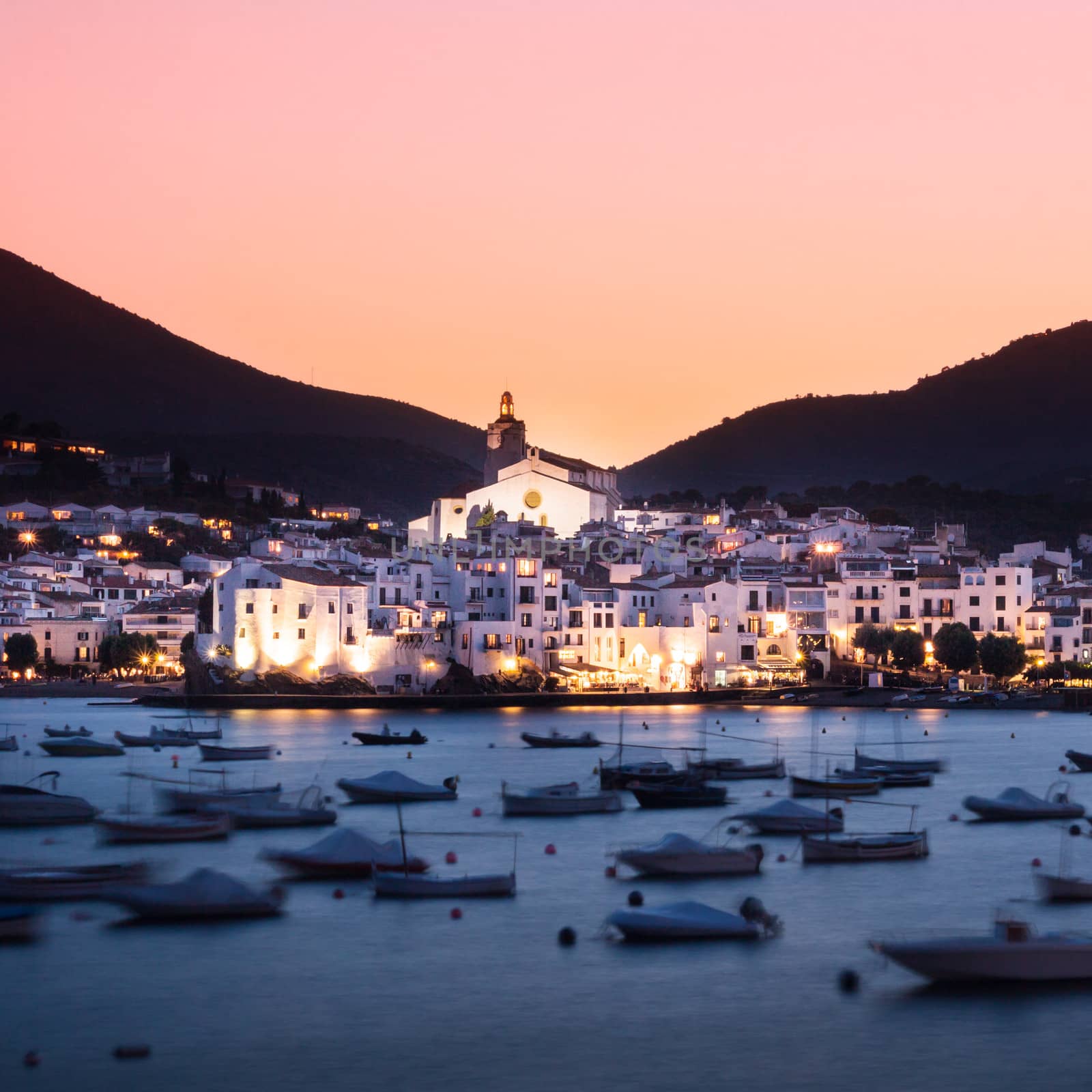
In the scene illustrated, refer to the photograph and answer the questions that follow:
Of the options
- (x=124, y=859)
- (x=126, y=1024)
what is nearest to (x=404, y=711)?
(x=124, y=859)

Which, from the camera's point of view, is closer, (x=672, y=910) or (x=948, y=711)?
(x=672, y=910)

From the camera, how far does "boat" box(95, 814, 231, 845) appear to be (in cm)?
2364

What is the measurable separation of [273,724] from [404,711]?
19.2 feet

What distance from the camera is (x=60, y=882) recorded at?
19156 millimetres

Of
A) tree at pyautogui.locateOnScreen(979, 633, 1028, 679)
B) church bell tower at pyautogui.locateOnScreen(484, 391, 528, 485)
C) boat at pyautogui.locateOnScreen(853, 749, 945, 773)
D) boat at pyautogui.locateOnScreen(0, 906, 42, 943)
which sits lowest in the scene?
boat at pyautogui.locateOnScreen(0, 906, 42, 943)

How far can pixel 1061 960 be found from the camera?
15.2 m

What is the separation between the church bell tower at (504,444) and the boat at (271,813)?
56275 millimetres

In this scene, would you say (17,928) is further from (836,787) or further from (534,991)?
(836,787)

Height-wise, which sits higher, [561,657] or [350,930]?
[561,657]

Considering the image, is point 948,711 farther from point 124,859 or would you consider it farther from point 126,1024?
point 126,1024

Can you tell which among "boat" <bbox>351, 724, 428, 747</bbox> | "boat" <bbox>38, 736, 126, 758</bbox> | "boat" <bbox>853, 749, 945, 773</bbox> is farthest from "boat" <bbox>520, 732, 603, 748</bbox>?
"boat" <bbox>38, 736, 126, 758</bbox>

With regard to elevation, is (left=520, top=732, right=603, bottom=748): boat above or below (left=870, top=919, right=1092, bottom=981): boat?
above

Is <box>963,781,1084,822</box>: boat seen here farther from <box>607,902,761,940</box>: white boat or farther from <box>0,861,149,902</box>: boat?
<box>0,861,149,902</box>: boat

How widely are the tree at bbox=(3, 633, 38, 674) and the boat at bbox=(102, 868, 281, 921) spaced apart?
38.3m
